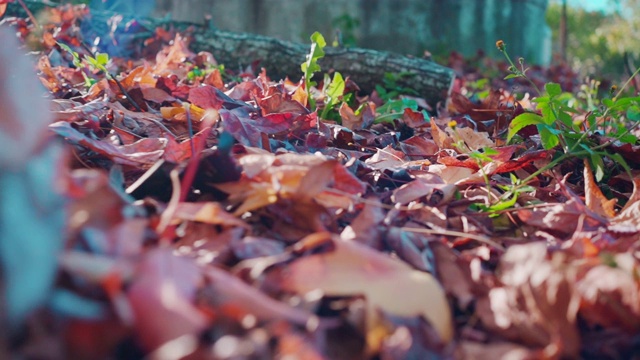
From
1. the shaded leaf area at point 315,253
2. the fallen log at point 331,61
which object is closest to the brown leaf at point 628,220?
the shaded leaf area at point 315,253

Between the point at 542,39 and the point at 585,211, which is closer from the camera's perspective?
the point at 585,211

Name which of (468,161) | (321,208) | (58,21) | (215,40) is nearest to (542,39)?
(215,40)

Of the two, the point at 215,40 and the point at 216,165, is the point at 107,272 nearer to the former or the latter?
the point at 216,165

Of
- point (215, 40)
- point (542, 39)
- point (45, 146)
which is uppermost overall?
point (45, 146)

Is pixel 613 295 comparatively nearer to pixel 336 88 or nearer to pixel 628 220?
pixel 628 220

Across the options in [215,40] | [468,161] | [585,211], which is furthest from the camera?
[215,40]
